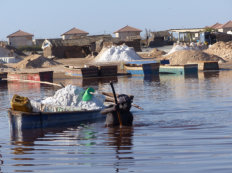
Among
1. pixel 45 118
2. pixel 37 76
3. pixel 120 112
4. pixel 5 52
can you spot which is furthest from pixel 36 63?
pixel 120 112

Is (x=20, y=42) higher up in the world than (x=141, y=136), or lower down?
higher up

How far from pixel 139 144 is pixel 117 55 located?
124ft

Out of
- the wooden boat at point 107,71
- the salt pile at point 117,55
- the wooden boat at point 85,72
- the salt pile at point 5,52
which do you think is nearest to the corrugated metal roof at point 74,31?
the salt pile at point 5,52

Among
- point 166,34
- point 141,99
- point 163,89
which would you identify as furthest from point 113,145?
point 166,34

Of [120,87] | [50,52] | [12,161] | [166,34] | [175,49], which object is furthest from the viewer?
[166,34]

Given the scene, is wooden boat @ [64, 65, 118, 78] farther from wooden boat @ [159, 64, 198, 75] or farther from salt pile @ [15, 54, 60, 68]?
salt pile @ [15, 54, 60, 68]

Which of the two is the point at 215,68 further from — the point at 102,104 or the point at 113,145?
the point at 113,145

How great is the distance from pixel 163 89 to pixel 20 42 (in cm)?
5775

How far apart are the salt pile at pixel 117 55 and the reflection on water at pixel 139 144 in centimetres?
2908

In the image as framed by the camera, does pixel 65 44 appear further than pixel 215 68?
Yes

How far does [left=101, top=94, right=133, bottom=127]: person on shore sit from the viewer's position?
13.9m

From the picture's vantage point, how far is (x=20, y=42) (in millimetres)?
81938

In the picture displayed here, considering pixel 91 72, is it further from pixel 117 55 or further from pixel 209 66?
pixel 117 55

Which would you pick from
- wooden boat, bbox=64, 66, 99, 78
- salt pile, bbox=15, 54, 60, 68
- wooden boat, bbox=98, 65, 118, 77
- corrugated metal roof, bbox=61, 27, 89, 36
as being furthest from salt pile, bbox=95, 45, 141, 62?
corrugated metal roof, bbox=61, 27, 89, 36
